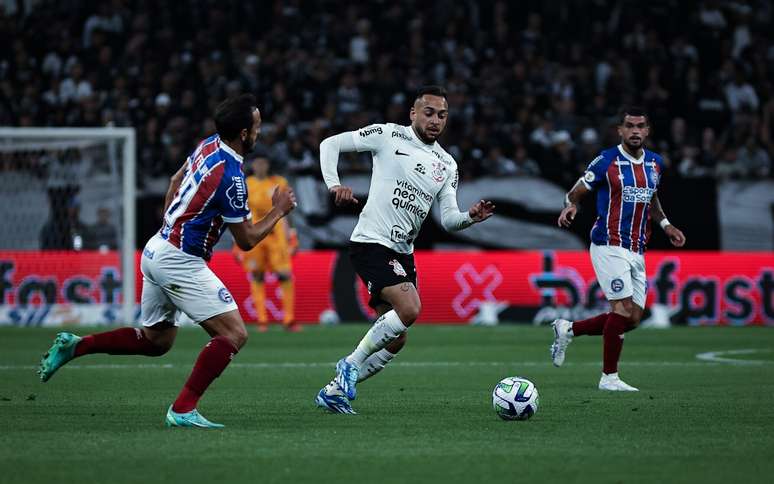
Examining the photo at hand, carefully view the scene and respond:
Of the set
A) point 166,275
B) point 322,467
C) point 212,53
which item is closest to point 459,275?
point 212,53

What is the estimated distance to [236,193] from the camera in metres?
7.63

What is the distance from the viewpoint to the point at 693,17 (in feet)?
88.6

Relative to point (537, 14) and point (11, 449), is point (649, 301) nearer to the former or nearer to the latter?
point (537, 14)

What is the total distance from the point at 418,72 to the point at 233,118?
17381 millimetres

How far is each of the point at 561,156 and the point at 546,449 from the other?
52.0 feet

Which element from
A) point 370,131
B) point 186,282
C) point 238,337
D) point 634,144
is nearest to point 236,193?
point 186,282

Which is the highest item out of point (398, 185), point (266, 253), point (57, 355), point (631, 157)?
point (631, 157)

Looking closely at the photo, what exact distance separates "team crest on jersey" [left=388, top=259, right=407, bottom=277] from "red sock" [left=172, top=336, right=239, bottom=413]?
68.1 inches

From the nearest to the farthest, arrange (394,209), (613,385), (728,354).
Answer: (394,209)
(613,385)
(728,354)

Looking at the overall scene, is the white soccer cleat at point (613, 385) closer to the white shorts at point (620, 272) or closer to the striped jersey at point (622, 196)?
the white shorts at point (620, 272)

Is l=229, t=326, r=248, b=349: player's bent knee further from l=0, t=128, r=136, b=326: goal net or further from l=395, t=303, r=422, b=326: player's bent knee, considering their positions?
l=0, t=128, r=136, b=326: goal net

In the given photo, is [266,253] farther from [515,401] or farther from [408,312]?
[515,401]

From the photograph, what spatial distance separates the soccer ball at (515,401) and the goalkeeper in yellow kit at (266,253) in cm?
1046

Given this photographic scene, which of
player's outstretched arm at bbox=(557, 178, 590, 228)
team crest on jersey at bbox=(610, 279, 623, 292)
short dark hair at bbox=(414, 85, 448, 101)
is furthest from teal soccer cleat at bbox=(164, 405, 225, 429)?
A: team crest on jersey at bbox=(610, 279, 623, 292)
